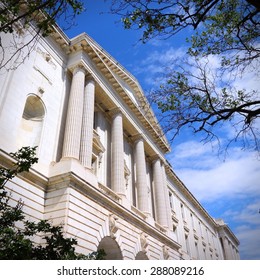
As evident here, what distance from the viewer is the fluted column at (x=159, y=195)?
79.4ft

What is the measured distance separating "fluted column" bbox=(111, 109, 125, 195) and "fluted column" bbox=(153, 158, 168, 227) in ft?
24.3

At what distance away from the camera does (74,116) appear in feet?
→ 52.1

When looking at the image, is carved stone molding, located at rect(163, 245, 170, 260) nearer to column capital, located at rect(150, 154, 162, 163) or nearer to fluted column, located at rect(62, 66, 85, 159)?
Result: column capital, located at rect(150, 154, 162, 163)

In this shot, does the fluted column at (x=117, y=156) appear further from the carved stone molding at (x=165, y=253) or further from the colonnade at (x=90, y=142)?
the carved stone molding at (x=165, y=253)

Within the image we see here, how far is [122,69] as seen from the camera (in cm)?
2509

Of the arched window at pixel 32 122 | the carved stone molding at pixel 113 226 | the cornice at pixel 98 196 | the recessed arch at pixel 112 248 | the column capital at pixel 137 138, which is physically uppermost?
the column capital at pixel 137 138

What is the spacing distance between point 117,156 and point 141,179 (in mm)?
4046

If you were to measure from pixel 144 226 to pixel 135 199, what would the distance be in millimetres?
3765

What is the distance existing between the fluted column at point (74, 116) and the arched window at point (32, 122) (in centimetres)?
142

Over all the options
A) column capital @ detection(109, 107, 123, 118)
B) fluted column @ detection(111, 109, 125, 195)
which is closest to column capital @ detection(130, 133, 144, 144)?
fluted column @ detection(111, 109, 125, 195)

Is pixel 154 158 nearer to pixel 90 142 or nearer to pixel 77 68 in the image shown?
pixel 90 142

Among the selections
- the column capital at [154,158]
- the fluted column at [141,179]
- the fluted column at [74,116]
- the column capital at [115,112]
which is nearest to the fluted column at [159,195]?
the column capital at [154,158]

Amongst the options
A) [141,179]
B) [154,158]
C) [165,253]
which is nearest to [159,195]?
[141,179]
